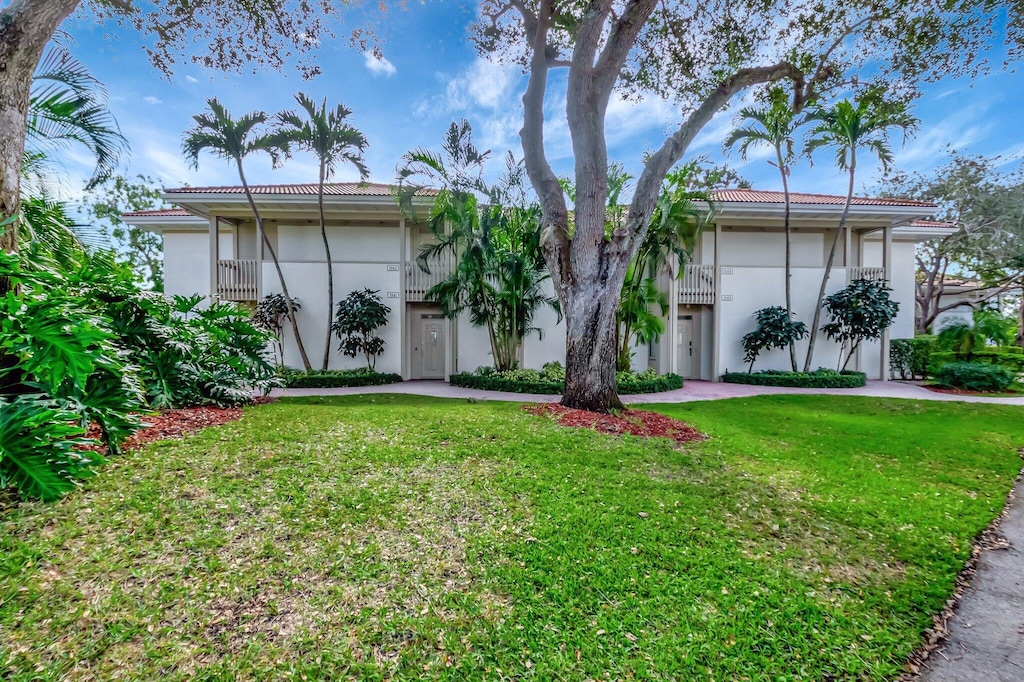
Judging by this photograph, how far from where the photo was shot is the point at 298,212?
481 inches

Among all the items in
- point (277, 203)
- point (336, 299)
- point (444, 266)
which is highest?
point (277, 203)

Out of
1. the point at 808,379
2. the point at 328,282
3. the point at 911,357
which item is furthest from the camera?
the point at 911,357

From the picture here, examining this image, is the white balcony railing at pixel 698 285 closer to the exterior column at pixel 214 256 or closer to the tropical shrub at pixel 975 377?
the tropical shrub at pixel 975 377

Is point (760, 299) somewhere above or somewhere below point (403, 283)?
below

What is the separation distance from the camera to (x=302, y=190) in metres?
13.1

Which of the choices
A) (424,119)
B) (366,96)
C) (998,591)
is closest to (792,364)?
(998,591)

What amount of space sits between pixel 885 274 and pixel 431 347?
47.8 ft

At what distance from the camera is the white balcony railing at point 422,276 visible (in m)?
12.6

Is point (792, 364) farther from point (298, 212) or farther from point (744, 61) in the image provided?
point (298, 212)

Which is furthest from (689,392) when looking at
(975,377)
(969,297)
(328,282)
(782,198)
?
(969,297)

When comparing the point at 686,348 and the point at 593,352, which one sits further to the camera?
the point at 686,348

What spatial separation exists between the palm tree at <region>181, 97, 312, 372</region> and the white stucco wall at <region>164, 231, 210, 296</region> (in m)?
5.41

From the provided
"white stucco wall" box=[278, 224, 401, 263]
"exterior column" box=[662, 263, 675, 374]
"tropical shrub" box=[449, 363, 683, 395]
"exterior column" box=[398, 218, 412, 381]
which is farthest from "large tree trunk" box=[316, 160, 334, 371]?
"exterior column" box=[662, 263, 675, 374]

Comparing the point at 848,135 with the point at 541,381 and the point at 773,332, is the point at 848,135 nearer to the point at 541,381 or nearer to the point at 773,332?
the point at 773,332
